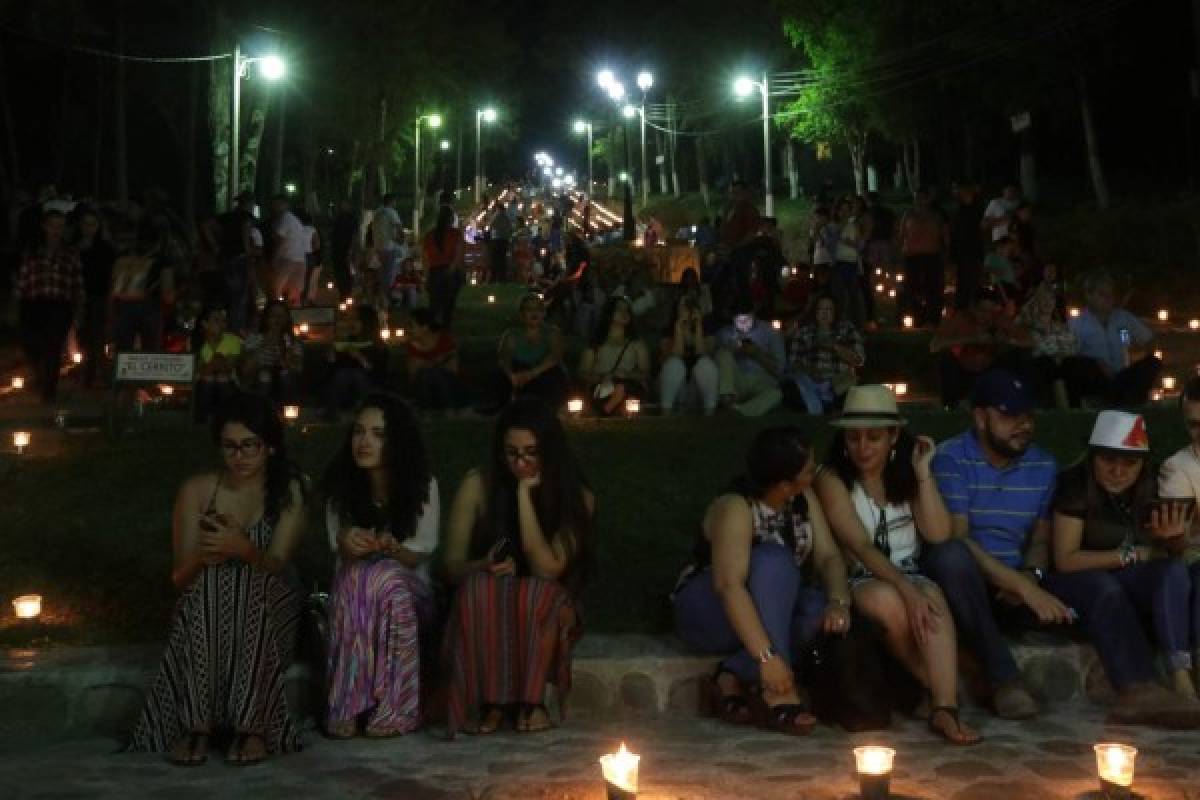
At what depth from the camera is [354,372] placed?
13.7m

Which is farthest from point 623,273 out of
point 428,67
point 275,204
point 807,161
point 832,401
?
point 807,161

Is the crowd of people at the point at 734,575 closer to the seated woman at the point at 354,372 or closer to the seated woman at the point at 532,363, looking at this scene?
the seated woman at the point at 532,363

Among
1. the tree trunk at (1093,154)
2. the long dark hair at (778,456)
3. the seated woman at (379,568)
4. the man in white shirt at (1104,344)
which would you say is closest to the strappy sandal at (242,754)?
the seated woman at (379,568)

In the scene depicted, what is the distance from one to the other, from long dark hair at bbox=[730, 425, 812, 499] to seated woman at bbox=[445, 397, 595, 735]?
766mm

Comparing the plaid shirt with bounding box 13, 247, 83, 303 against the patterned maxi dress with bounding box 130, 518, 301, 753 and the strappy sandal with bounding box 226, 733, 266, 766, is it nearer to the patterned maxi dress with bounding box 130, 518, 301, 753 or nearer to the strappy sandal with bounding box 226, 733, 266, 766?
the patterned maxi dress with bounding box 130, 518, 301, 753

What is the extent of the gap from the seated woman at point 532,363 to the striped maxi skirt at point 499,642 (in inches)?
254

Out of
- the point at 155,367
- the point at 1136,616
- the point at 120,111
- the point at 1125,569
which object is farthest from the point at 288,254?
the point at 120,111

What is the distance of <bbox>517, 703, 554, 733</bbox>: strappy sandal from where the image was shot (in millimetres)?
6574

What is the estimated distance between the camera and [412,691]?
6.61 m

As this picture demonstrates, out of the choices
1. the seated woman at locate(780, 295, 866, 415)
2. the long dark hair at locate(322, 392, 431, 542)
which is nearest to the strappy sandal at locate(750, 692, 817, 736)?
the long dark hair at locate(322, 392, 431, 542)

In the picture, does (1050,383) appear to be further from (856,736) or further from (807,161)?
(807,161)

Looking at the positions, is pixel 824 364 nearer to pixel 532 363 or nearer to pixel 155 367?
pixel 532 363

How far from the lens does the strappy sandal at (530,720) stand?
21.6ft

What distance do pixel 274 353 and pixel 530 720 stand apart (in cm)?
769
